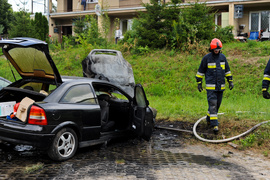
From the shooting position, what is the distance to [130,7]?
81.8 ft

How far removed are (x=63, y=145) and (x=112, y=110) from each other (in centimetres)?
179

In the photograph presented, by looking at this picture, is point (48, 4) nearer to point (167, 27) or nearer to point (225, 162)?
point (167, 27)

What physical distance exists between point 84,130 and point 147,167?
129cm

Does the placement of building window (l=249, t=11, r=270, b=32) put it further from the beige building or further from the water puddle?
the water puddle

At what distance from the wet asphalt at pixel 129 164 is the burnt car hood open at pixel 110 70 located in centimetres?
272

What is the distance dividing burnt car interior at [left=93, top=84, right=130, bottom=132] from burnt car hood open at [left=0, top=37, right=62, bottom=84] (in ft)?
3.86

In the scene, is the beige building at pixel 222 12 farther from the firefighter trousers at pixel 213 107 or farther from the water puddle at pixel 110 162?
the water puddle at pixel 110 162

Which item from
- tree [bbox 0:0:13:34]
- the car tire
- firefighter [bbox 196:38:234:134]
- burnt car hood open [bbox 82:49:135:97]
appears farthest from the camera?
tree [bbox 0:0:13:34]

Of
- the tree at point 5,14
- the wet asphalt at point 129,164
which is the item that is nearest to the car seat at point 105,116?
the wet asphalt at point 129,164

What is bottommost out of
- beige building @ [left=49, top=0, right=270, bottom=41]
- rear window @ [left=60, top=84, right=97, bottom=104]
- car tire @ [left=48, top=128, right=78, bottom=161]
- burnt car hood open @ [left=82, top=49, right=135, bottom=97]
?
car tire @ [left=48, top=128, right=78, bottom=161]

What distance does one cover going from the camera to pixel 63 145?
4.72 meters

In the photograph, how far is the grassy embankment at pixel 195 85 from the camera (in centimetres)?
702

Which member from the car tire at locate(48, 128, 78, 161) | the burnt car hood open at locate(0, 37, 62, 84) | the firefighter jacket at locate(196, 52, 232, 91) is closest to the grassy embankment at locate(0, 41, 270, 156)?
the firefighter jacket at locate(196, 52, 232, 91)

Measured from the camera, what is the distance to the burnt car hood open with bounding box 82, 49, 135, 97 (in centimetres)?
841
